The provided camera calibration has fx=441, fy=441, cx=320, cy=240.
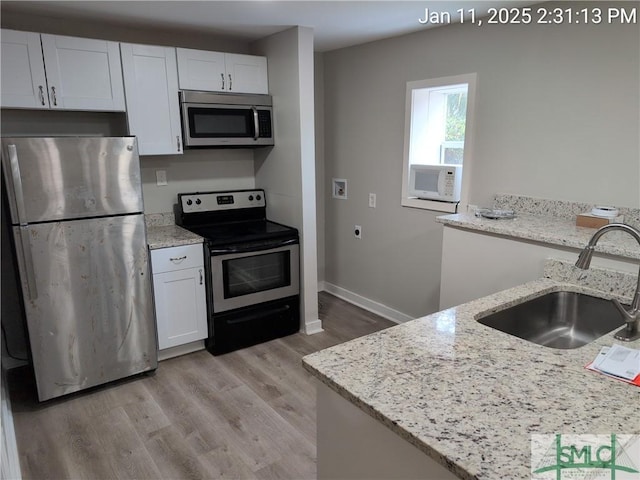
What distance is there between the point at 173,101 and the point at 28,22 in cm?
97

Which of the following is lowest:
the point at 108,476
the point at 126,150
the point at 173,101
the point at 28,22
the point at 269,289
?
the point at 108,476

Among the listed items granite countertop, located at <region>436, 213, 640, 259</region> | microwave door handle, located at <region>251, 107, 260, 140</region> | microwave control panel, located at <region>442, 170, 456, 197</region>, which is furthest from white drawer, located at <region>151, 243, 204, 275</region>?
microwave control panel, located at <region>442, 170, 456, 197</region>

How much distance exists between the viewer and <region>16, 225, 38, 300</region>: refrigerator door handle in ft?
7.72

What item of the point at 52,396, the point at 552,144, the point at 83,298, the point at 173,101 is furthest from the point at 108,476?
the point at 552,144

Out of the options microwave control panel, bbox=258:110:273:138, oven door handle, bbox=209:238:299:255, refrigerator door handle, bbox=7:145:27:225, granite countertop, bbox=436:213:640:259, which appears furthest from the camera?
microwave control panel, bbox=258:110:273:138

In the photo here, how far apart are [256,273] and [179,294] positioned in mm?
565

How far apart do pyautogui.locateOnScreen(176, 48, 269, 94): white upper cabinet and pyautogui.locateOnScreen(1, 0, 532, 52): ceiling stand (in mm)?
187

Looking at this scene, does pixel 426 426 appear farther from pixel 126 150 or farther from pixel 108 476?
pixel 126 150

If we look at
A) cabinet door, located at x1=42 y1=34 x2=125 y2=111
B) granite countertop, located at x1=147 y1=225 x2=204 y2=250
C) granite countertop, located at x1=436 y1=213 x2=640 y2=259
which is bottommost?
granite countertop, located at x1=147 y1=225 x2=204 y2=250

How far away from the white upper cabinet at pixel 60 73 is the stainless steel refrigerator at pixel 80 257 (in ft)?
1.50

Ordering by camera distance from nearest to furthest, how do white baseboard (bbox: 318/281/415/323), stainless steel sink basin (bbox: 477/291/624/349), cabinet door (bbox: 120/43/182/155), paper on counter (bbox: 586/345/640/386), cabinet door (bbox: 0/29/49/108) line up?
paper on counter (bbox: 586/345/640/386) < stainless steel sink basin (bbox: 477/291/624/349) < cabinet door (bbox: 0/29/49/108) < cabinet door (bbox: 120/43/182/155) < white baseboard (bbox: 318/281/415/323)

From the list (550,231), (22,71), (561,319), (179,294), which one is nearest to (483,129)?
(550,231)

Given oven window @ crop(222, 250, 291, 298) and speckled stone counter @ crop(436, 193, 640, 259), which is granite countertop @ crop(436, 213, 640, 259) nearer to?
speckled stone counter @ crop(436, 193, 640, 259)

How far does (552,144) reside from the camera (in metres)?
2.56
